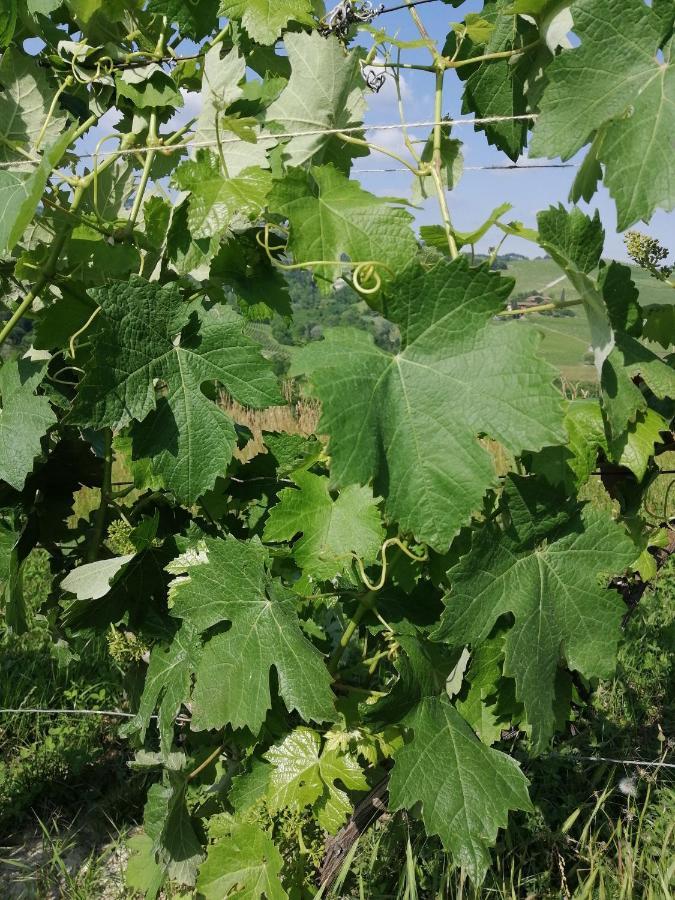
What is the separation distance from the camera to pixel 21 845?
7.91 ft

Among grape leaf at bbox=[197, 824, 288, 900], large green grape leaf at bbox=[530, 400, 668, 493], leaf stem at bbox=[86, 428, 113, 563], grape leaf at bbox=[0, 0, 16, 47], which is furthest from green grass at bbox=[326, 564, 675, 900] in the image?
grape leaf at bbox=[0, 0, 16, 47]

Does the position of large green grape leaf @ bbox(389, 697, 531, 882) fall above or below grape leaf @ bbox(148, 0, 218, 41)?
below

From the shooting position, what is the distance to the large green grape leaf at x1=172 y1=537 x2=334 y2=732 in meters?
1.39

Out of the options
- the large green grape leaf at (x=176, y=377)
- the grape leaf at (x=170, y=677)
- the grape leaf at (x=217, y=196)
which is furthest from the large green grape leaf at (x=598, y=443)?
the grape leaf at (x=170, y=677)

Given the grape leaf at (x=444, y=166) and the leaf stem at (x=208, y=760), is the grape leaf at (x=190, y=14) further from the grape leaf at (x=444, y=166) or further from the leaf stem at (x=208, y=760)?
the leaf stem at (x=208, y=760)

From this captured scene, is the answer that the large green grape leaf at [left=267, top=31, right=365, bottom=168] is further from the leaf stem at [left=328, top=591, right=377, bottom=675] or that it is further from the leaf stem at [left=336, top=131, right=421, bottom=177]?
the leaf stem at [left=328, top=591, right=377, bottom=675]

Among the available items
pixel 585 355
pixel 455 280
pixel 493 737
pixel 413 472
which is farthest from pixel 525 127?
pixel 493 737

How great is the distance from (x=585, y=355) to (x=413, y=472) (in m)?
0.42

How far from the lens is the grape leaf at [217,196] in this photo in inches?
52.6

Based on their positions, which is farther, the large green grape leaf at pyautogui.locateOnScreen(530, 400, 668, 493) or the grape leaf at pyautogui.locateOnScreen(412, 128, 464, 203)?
the grape leaf at pyautogui.locateOnScreen(412, 128, 464, 203)

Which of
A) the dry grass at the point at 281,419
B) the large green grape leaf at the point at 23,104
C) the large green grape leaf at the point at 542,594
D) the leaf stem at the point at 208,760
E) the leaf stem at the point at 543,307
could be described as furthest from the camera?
the dry grass at the point at 281,419

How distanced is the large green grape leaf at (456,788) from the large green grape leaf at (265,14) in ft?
3.82

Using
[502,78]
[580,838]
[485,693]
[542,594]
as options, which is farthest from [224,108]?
[580,838]

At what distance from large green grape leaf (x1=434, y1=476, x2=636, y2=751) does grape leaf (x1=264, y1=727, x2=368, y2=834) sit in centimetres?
37
